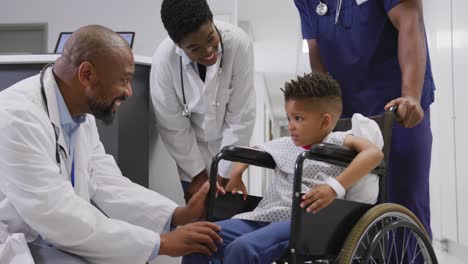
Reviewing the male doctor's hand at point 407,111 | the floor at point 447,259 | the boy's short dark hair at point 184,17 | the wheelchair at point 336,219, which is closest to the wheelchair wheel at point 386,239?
the wheelchair at point 336,219

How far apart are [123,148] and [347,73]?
3.24ft

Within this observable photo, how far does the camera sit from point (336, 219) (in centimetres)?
128

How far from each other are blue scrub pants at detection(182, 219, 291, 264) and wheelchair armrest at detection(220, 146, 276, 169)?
0.57 feet

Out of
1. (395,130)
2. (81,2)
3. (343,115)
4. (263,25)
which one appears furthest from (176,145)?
(263,25)

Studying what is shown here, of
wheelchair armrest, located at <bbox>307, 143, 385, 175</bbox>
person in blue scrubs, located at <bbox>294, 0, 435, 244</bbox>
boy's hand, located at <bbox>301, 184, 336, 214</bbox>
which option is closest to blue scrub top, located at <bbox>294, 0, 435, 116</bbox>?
person in blue scrubs, located at <bbox>294, 0, 435, 244</bbox>

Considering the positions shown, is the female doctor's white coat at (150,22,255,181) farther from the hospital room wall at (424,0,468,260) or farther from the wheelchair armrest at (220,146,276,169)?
the hospital room wall at (424,0,468,260)

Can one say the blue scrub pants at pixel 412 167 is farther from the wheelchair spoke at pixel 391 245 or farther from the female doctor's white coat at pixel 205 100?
the female doctor's white coat at pixel 205 100

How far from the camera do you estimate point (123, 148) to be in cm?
220

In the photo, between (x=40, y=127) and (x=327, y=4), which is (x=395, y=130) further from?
(x=40, y=127)

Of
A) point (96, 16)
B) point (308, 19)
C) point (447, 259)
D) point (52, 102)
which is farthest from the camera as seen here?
point (96, 16)

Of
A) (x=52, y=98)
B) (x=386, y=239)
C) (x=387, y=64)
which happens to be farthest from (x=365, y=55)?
(x=52, y=98)

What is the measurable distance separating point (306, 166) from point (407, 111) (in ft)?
1.01

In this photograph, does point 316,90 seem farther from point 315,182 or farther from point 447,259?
point 447,259

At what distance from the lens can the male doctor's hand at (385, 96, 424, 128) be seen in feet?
→ 4.61
